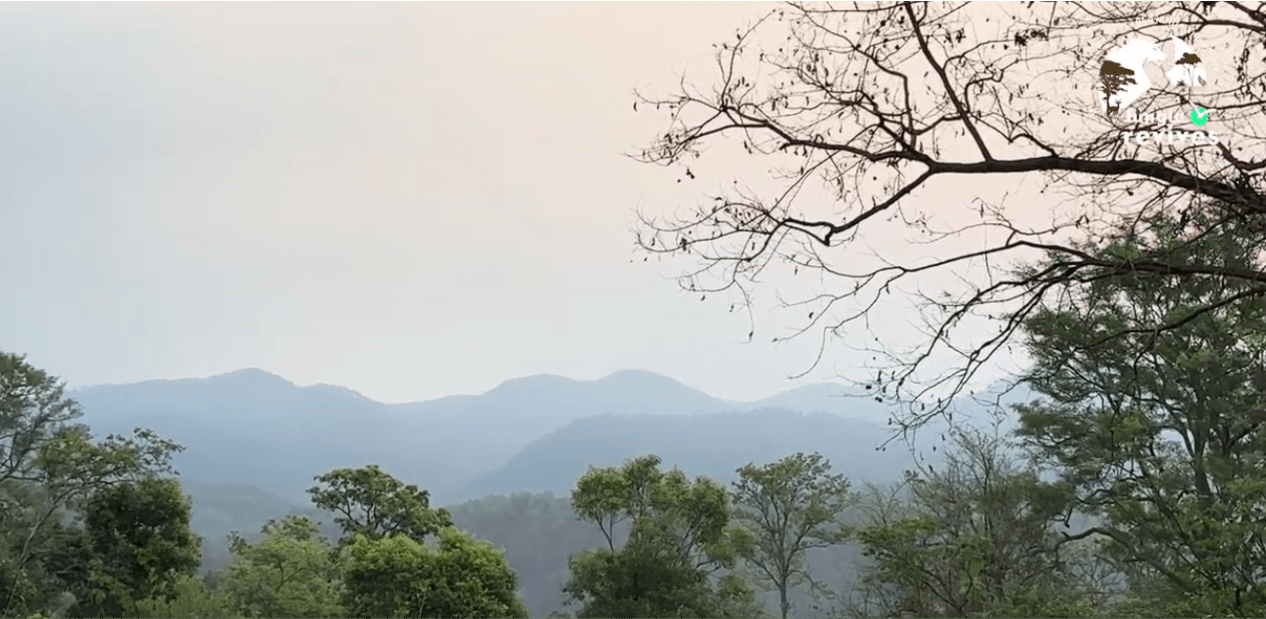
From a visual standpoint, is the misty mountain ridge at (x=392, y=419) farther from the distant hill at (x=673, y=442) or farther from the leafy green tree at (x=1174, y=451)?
the leafy green tree at (x=1174, y=451)

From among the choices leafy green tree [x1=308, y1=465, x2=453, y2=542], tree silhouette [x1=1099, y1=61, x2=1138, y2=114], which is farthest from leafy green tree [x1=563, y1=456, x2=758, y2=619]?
tree silhouette [x1=1099, y1=61, x2=1138, y2=114]

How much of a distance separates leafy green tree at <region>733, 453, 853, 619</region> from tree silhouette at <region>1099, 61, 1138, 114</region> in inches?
392

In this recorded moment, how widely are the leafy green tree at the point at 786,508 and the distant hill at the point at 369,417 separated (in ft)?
139

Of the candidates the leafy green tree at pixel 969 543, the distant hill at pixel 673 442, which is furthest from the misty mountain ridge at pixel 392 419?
the leafy green tree at pixel 969 543

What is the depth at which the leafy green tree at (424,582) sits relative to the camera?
25.2 feet

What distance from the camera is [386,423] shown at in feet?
246

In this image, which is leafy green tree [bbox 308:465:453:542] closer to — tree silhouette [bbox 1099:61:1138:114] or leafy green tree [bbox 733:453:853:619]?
leafy green tree [bbox 733:453:853:619]

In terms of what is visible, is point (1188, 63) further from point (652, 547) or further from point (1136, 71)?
point (652, 547)

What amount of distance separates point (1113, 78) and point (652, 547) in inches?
339

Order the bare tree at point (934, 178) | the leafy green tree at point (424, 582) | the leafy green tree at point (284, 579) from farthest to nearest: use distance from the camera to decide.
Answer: the leafy green tree at point (284, 579), the leafy green tree at point (424, 582), the bare tree at point (934, 178)

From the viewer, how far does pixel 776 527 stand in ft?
38.9

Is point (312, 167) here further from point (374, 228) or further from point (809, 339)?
point (809, 339)

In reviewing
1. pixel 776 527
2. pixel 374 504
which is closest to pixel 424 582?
pixel 374 504

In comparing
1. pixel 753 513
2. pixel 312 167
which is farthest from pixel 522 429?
pixel 753 513
